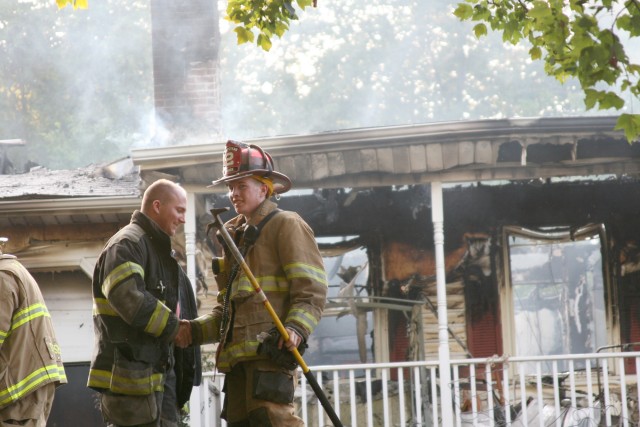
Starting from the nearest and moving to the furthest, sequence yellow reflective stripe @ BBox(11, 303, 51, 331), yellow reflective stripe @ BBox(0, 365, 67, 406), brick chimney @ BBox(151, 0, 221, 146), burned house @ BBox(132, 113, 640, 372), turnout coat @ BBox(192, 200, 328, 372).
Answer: turnout coat @ BBox(192, 200, 328, 372) < yellow reflective stripe @ BBox(0, 365, 67, 406) < yellow reflective stripe @ BBox(11, 303, 51, 331) < burned house @ BBox(132, 113, 640, 372) < brick chimney @ BBox(151, 0, 221, 146)

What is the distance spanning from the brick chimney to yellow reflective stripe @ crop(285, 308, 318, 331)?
9.58 meters

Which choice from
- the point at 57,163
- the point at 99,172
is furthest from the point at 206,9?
the point at 57,163

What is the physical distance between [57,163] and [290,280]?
24899mm

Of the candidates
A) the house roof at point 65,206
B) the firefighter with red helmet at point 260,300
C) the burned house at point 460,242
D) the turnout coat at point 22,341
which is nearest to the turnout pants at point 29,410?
the turnout coat at point 22,341

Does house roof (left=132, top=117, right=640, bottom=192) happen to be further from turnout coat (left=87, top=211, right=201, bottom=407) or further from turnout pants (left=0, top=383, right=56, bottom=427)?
turnout pants (left=0, top=383, right=56, bottom=427)

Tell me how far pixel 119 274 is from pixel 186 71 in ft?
33.0

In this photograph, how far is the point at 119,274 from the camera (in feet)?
18.5

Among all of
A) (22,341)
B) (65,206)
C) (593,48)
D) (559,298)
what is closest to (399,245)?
(65,206)

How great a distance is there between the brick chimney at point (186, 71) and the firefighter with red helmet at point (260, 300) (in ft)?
29.8

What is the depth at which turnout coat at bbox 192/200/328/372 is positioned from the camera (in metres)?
5.39

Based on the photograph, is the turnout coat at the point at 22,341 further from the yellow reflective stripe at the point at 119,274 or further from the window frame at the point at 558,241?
the window frame at the point at 558,241

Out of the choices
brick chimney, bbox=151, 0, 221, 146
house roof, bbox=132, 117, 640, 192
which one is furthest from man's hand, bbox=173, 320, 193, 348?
brick chimney, bbox=151, 0, 221, 146

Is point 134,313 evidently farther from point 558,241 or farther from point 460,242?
point 558,241

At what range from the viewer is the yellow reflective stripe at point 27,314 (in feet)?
20.4
